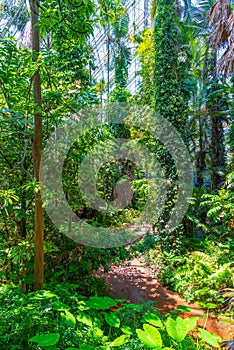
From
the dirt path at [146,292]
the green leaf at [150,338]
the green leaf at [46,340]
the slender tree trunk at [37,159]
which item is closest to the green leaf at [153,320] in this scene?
the green leaf at [150,338]

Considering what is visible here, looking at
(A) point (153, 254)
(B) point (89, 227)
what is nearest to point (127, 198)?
(A) point (153, 254)

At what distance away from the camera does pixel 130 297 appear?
3.88 meters

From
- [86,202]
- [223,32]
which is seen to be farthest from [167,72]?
[86,202]

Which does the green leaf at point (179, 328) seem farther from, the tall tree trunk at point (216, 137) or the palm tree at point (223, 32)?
the tall tree trunk at point (216, 137)

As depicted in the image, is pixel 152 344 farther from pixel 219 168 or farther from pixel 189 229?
pixel 219 168

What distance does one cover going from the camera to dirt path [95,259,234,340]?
10.5ft

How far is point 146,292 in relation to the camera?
4.22 meters

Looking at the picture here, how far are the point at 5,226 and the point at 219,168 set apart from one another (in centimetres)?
624

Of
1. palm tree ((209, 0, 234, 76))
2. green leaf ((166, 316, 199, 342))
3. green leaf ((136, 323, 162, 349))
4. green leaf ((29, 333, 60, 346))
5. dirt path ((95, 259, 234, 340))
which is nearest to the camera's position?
green leaf ((29, 333, 60, 346))

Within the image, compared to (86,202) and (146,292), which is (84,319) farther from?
(146,292)

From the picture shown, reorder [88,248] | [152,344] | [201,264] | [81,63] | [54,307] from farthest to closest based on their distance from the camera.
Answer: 1. [81,63]
2. [201,264]
3. [88,248]
4. [54,307]
5. [152,344]

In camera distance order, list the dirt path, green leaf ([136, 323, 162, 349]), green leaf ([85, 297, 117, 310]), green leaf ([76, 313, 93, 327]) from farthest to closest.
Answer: the dirt path → green leaf ([85, 297, 117, 310]) → green leaf ([76, 313, 93, 327]) → green leaf ([136, 323, 162, 349])

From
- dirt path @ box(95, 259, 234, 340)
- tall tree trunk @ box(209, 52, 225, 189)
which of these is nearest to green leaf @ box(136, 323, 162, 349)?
dirt path @ box(95, 259, 234, 340)

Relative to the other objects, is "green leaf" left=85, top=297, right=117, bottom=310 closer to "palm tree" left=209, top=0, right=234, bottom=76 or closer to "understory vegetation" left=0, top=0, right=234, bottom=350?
"understory vegetation" left=0, top=0, right=234, bottom=350
